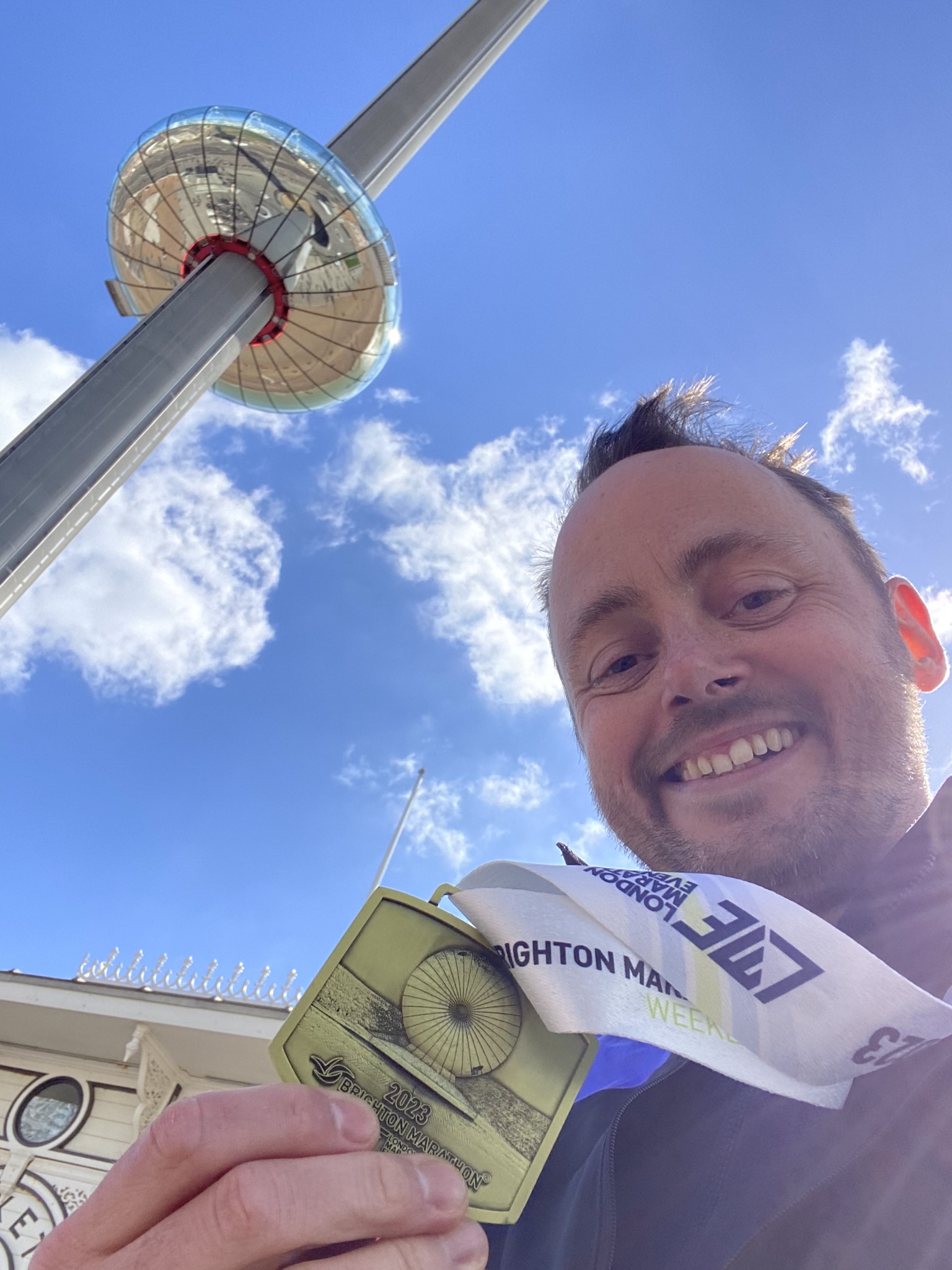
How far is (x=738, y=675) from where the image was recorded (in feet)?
5.13

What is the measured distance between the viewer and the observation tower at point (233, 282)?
311cm

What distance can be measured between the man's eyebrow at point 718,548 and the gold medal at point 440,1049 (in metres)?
1.10

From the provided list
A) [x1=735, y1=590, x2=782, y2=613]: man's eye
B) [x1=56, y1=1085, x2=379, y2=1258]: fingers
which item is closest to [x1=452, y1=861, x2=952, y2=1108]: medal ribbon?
[x1=56, y1=1085, x2=379, y2=1258]: fingers

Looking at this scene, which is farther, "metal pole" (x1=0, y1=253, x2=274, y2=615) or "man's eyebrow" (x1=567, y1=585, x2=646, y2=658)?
"metal pole" (x1=0, y1=253, x2=274, y2=615)

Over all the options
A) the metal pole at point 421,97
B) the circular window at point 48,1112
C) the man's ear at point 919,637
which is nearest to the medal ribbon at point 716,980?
the man's ear at point 919,637

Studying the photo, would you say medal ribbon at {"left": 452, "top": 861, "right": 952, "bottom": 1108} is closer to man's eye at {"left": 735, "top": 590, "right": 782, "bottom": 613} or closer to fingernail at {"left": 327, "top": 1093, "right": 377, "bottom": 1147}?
fingernail at {"left": 327, "top": 1093, "right": 377, "bottom": 1147}

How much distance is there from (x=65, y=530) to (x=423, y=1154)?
10.3 feet

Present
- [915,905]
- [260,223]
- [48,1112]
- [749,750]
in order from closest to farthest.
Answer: [915,905] → [749,750] → [260,223] → [48,1112]

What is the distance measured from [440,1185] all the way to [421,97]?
6944mm

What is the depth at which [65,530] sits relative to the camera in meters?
3.13

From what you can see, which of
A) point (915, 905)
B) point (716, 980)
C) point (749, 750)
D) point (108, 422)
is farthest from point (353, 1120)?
point (108, 422)

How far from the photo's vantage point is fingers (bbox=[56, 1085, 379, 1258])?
68 centimetres

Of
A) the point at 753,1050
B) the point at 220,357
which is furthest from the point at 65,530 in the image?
the point at 753,1050

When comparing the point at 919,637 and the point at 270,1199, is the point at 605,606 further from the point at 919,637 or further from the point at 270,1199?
the point at 270,1199
